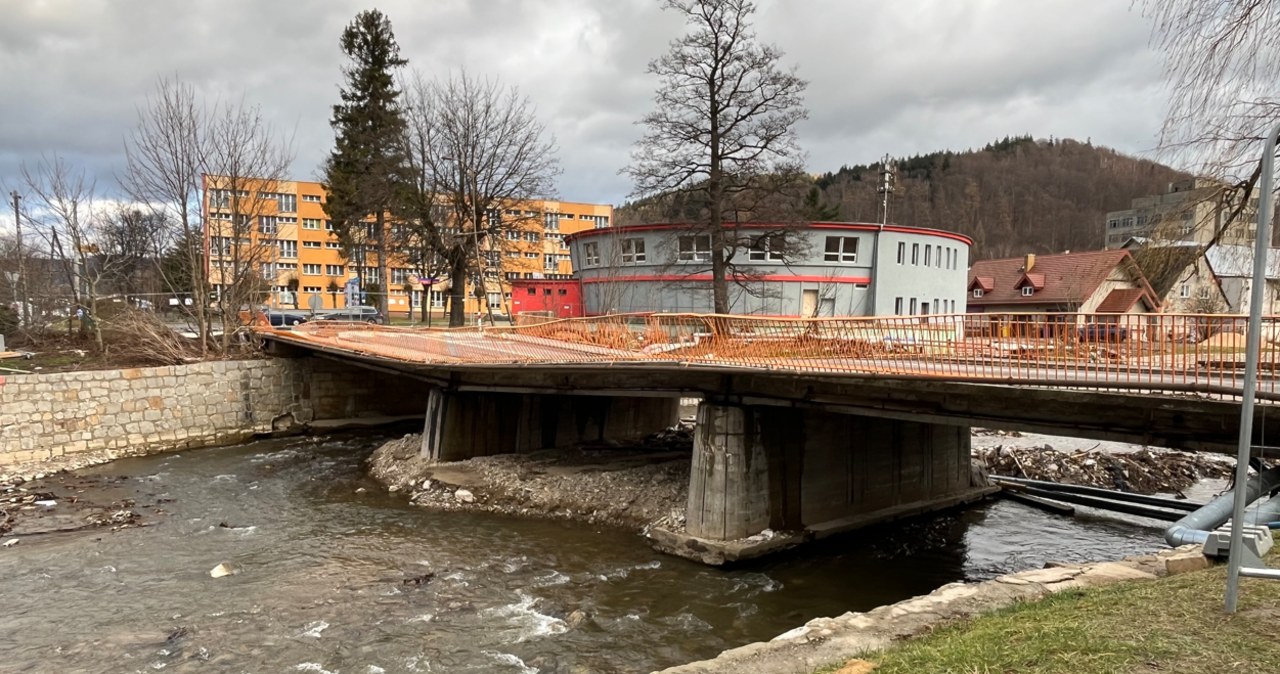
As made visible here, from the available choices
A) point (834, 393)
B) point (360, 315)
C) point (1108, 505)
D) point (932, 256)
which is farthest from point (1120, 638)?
point (360, 315)

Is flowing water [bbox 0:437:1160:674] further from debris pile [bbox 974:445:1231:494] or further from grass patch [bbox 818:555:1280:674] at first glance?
grass patch [bbox 818:555:1280:674]

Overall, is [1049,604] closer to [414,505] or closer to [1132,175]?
[1132,175]

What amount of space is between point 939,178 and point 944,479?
8729cm

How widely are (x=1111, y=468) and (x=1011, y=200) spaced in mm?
73916

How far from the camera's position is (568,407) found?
Result: 68.3 feet

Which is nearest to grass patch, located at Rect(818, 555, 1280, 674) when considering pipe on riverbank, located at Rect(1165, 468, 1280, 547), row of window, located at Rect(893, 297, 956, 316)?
pipe on riverbank, located at Rect(1165, 468, 1280, 547)

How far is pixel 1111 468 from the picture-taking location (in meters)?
20.1

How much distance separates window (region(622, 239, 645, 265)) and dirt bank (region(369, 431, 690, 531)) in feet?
70.7

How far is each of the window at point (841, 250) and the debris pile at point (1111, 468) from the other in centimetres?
1911

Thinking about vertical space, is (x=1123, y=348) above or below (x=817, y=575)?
above

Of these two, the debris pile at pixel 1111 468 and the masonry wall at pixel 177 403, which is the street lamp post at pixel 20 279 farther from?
the debris pile at pixel 1111 468

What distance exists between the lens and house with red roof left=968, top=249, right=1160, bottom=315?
43.9 metres

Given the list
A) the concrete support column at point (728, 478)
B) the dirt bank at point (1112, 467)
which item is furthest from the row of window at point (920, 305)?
the concrete support column at point (728, 478)

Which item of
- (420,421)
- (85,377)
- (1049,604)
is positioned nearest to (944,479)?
(1049,604)
